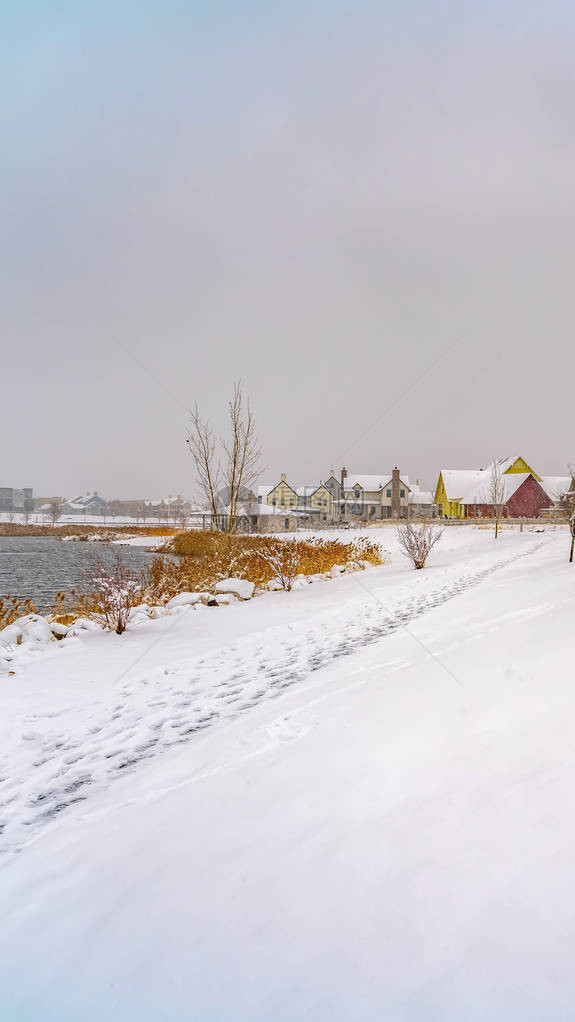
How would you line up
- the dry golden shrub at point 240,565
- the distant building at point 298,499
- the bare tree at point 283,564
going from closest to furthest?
the bare tree at point 283,564 → the dry golden shrub at point 240,565 → the distant building at point 298,499

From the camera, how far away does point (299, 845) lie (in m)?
2.69

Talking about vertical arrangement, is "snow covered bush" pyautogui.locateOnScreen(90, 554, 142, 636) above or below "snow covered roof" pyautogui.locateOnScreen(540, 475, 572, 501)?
below

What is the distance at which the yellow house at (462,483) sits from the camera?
198 ft

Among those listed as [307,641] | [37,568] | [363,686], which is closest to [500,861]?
[363,686]

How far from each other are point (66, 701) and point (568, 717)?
4.65 meters

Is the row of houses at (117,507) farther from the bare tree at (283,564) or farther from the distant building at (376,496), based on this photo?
the bare tree at (283,564)

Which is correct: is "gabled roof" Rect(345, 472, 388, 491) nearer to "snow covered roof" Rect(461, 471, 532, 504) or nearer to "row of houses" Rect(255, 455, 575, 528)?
"row of houses" Rect(255, 455, 575, 528)

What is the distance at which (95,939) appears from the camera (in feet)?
7.33

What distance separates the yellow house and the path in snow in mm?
55832

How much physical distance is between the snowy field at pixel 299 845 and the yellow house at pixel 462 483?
5801 centimetres

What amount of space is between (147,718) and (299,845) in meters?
2.52

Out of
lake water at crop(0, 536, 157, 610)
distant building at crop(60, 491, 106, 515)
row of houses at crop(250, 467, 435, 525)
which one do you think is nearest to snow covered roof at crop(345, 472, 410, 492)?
row of houses at crop(250, 467, 435, 525)

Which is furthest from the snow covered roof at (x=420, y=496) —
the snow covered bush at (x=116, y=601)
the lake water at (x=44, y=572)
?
the snow covered bush at (x=116, y=601)

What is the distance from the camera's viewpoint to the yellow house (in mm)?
60312
